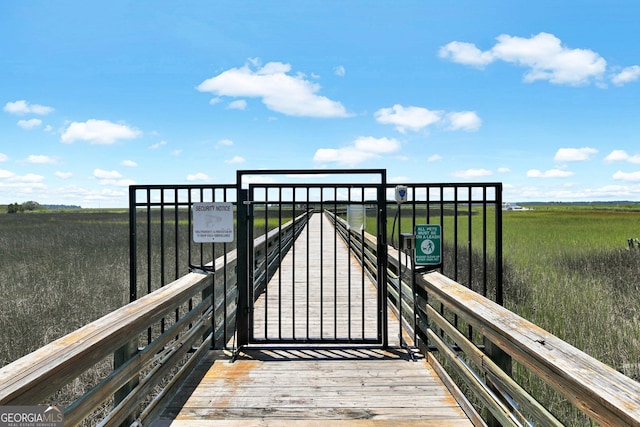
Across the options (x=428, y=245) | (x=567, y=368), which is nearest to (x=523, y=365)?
(x=567, y=368)

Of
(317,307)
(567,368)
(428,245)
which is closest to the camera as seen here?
(567,368)

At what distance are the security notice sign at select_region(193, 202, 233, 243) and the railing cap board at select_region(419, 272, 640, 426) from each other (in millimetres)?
2362

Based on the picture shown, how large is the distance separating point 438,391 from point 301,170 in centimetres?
243

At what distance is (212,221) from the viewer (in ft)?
13.0

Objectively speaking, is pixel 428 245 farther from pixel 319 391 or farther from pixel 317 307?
pixel 317 307

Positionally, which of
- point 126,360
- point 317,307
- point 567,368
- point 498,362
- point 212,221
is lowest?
point 317,307

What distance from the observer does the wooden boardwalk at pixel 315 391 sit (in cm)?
284

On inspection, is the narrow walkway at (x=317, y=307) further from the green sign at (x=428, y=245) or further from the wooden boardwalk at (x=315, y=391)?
the green sign at (x=428, y=245)

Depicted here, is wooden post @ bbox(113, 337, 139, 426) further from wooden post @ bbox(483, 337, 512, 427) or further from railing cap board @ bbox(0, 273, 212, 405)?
wooden post @ bbox(483, 337, 512, 427)

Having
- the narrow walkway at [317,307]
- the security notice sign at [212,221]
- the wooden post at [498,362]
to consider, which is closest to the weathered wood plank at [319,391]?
the wooden post at [498,362]

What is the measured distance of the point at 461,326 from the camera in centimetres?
621

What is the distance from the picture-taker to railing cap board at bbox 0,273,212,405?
4.92 ft

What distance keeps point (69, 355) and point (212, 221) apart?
224 cm

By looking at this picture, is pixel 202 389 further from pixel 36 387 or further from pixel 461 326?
pixel 461 326
